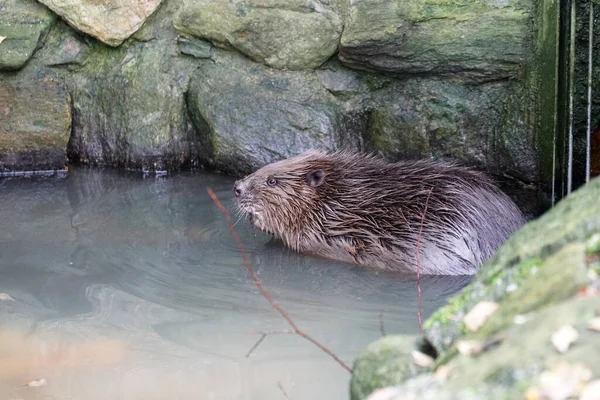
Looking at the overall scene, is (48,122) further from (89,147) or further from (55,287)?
(55,287)

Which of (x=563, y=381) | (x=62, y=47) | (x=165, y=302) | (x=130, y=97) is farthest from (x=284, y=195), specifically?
(x=563, y=381)

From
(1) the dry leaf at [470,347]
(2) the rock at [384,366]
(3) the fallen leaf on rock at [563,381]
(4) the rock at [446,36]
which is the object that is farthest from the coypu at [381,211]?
(3) the fallen leaf on rock at [563,381]

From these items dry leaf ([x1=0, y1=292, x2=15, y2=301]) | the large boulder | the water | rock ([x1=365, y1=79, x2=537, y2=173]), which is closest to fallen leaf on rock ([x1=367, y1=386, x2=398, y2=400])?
the large boulder

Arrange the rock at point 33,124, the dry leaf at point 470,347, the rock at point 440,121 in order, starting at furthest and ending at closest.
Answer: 1. the rock at point 33,124
2. the rock at point 440,121
3. the dry leaf at point 470,347

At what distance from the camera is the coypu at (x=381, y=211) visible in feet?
15.4

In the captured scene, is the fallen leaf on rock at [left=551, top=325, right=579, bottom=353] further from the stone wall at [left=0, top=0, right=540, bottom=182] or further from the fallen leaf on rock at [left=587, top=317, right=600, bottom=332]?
the stone wall at [left=0, top=0, right=540, bottom=182]

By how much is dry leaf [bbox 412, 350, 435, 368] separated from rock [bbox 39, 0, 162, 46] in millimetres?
4859

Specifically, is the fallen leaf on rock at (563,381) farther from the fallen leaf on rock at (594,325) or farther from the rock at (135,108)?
the rock at (135,108)

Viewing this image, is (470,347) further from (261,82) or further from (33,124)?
(33,124)

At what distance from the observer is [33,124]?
21.6 feet

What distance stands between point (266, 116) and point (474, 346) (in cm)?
444

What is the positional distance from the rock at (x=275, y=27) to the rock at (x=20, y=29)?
3.83ft

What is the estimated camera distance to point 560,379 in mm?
1752

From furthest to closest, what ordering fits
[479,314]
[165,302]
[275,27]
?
[275,27]
[165,302]
[479,314]
